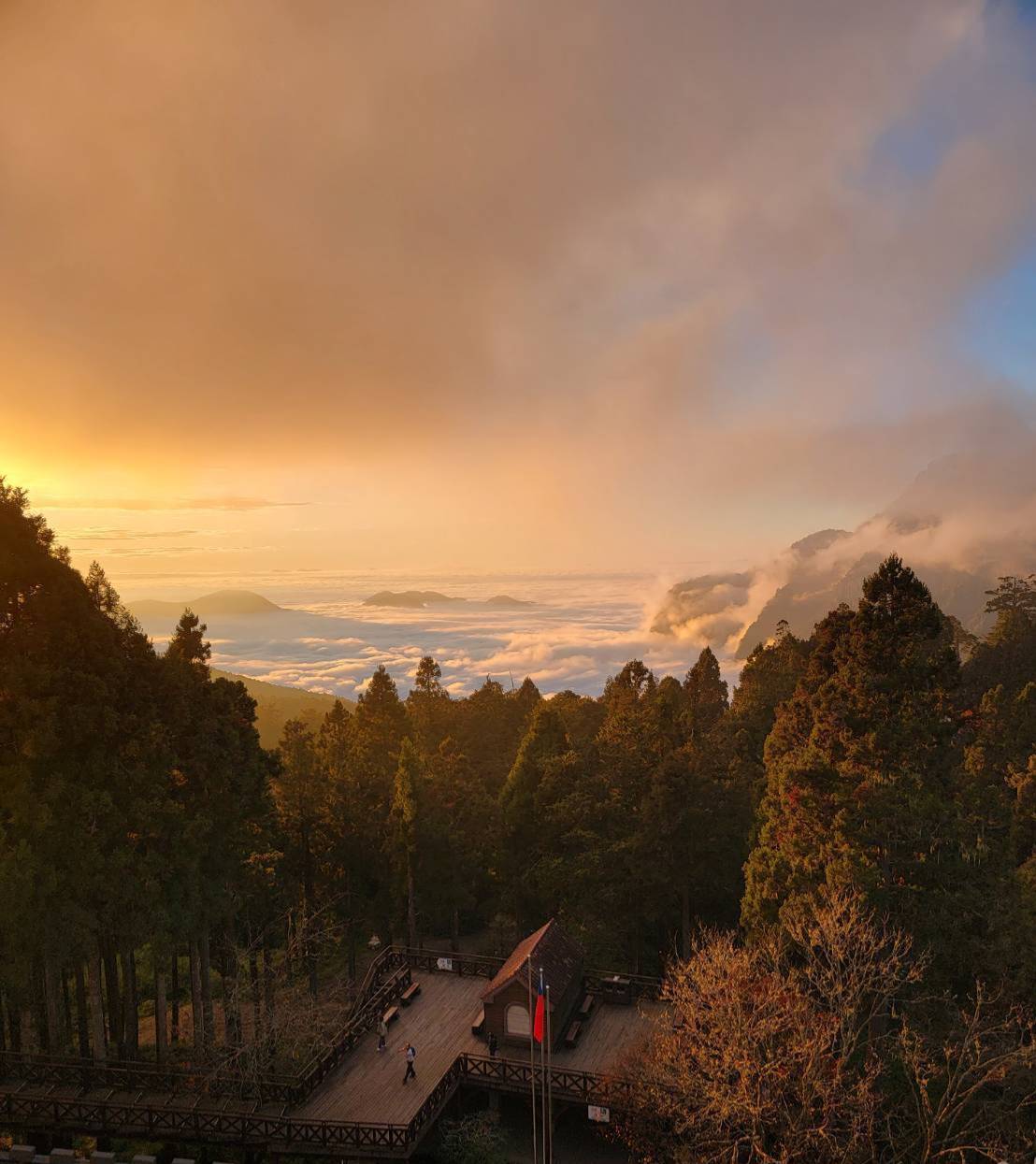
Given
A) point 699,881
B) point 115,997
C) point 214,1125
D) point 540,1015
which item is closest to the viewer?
point 540,1015

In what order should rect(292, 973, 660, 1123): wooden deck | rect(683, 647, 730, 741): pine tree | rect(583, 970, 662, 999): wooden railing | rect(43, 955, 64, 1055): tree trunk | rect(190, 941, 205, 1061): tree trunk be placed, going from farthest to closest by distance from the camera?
rect(683, 647, 730, 741): pine tree
rect(583, 970, 662, 999): wooden railing
rect(190, 941, 205, 1061): tree trunk
rect(292, 973, 660, 1123): wooden deck
rect(43, 955, 64, 1055): tree trunk

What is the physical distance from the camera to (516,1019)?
84.2 feet

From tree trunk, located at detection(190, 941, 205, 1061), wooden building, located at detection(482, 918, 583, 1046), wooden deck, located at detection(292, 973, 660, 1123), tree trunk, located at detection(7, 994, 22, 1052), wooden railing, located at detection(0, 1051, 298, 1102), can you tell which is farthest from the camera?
wooden building, located at detection(482, 918, 583, 1046)

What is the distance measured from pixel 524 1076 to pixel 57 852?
16.3 metres

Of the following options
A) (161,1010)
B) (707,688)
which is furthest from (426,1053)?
(707,688)

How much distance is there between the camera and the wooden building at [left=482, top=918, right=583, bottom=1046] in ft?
83.8

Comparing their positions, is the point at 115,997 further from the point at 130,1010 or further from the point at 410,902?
the point at 410,902

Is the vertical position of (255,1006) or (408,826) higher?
(408,826)

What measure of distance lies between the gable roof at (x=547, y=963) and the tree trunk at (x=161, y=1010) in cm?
1122

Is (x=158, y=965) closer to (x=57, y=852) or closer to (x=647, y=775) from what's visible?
(x=57, y=852)

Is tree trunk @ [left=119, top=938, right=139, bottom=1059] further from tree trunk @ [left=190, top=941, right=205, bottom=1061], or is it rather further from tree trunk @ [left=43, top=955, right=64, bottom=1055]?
tree trunk @ [left=43, top=955, right=64, bottom=1055]

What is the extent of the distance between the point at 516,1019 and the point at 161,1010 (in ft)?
41.7

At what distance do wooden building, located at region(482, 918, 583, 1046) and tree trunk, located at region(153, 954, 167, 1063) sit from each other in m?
11.2

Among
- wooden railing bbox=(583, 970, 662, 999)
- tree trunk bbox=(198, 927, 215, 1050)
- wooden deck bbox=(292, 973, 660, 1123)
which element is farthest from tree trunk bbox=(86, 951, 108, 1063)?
wooden railing bbox=(583, 970, 662, 999)
